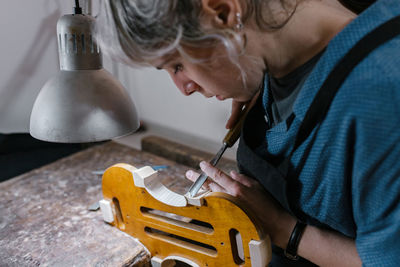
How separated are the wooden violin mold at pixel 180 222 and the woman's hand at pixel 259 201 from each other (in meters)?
0.03

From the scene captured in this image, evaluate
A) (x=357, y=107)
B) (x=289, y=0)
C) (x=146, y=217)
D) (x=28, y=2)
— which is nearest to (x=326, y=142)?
(x=357, y=107)

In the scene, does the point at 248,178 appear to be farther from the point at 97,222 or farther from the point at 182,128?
the point at 182,128

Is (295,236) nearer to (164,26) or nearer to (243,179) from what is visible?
(243,179)

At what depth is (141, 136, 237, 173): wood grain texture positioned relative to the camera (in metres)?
1.71

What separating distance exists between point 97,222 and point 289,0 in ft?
2.99

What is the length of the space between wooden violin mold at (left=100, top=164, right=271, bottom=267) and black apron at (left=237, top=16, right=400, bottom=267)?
11 centimetres

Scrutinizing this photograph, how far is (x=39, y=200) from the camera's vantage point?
133cm

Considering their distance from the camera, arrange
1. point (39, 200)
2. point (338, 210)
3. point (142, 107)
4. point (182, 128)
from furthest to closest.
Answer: point (142, 107)
point (182, 128)
point (39, 200)
point (338, 210)

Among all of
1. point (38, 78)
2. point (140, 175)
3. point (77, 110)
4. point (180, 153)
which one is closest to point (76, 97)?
point (77, 110)

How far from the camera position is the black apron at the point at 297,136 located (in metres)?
0.64

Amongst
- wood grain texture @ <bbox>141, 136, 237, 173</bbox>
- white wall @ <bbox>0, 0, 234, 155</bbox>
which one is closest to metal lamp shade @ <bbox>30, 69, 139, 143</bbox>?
Result: wood grain texture @ <bbox>141, 136, 237, 173</bbox>

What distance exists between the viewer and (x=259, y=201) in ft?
3.00

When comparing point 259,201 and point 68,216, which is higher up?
point 259,201

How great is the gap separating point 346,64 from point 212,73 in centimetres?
26
